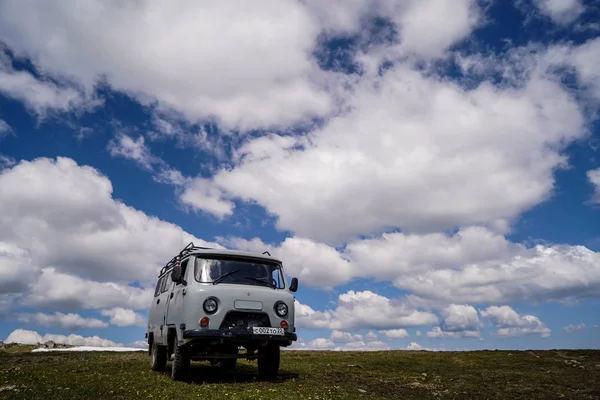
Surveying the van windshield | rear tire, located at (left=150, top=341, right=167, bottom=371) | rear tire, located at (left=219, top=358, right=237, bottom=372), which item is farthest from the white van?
rear tire, located at (left=219, top=358, right=237, bottom=372)

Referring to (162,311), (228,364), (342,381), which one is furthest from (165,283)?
(342,381)

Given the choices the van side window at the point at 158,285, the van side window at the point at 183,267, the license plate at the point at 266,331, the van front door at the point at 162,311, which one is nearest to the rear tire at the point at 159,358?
the van front door at the point at 162,311

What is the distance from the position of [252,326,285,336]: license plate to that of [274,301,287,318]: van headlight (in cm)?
46

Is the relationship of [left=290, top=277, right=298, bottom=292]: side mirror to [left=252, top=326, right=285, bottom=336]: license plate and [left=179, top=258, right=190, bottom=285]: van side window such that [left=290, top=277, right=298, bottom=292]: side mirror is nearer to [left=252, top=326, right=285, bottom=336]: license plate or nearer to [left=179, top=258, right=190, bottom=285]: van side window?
[left=252, top=326, right=285, bottom=336]: license plate

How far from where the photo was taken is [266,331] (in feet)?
39.6

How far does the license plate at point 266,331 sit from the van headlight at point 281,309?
Result: 46 cm

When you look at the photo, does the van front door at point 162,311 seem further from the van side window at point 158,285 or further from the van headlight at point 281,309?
the van headlight at point 281,309

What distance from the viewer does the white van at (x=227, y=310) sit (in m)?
11.9

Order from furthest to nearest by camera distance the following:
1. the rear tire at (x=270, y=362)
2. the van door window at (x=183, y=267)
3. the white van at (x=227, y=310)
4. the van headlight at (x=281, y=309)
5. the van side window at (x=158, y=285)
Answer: the van side window at (x=158, y=285) < the van door window at (x=183, y=267) < the rear tire at (x=270, y=362) < the van headlight at (x=281, y=309) < the white van at (x=227, y=310)

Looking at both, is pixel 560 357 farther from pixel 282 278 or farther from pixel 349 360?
pixel 282 278

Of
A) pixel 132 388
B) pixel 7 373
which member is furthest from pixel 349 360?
pixel 7 373

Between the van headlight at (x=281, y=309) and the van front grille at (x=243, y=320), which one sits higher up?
the van headlight at (x=281, y=309)

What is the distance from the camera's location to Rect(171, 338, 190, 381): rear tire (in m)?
12.4

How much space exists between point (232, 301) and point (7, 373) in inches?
297
